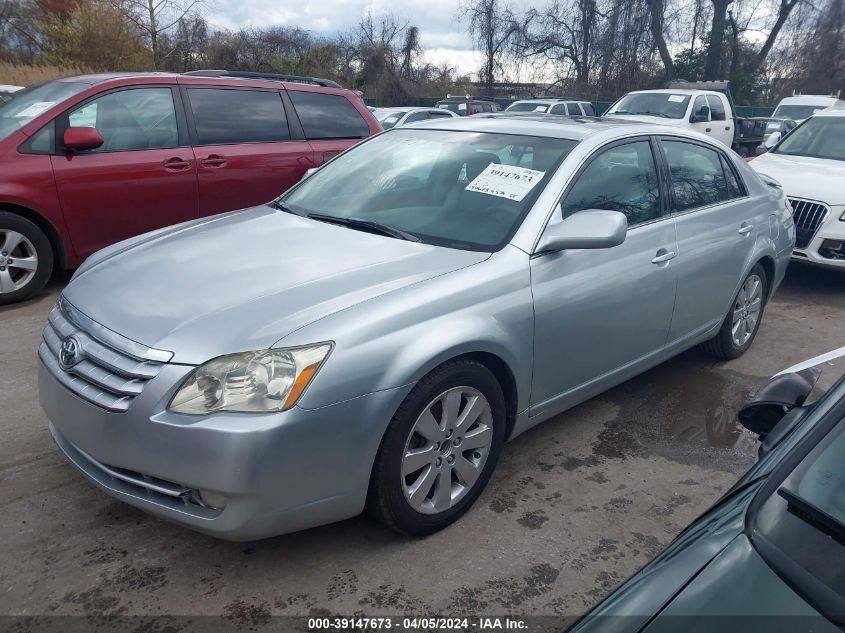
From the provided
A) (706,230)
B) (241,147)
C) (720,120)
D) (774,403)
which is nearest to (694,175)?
(706,230)

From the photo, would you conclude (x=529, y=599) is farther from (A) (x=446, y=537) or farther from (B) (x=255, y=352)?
(B) (x=255, y=352)

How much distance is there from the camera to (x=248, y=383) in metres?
2.35

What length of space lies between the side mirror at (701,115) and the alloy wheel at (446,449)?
13.3 m

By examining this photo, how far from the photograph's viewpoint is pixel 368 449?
2492mm

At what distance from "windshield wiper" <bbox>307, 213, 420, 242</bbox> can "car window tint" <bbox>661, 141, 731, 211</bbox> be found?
1700mm

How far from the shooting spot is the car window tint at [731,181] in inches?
179

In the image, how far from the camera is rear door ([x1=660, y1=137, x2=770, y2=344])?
4.00m

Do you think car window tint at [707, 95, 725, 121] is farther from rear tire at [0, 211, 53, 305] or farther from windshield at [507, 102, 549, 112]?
rear tire at [0, 211, 53, 305]

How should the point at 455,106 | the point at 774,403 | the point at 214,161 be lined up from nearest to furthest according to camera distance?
the point at 774,403 < the point at 214,161 < the point at 455,106

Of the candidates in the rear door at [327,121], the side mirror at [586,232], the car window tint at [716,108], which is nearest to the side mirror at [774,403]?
the side mirror at [586,232]

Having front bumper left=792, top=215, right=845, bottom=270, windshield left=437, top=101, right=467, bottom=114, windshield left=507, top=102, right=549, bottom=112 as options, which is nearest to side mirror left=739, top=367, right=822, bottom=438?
front bumper left=792, top=215, right=845, bottom=270

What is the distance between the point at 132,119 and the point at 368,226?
332 centimetres

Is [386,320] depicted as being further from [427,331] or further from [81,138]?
[81,138]

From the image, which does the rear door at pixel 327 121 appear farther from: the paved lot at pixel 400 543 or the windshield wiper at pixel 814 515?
the windshield wiper at pixel 814 515
